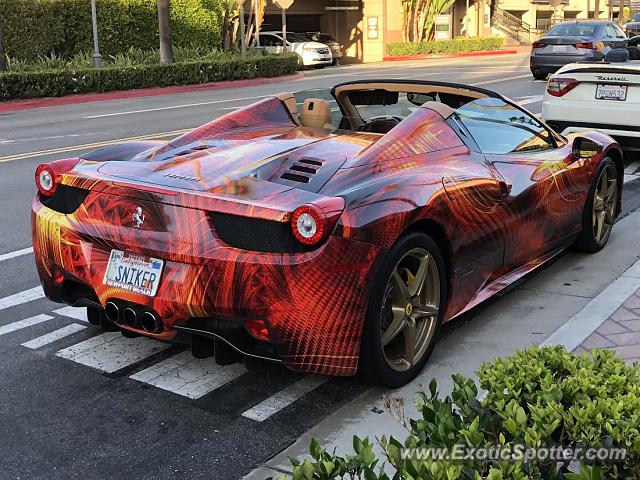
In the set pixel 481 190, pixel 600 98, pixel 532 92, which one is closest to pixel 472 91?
pixel 481 190

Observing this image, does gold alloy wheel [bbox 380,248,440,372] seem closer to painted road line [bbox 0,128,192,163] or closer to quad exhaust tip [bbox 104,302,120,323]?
quad exhaust tip [bbox 104,302,120,323]

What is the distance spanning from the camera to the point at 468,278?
429cm

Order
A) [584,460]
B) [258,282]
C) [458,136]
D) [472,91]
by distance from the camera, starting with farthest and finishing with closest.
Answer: [472,91] → [458,136] → [258,282] → [584,460]

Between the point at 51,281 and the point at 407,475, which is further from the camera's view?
the point at 51,281

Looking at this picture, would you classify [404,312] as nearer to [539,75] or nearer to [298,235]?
[298,235]

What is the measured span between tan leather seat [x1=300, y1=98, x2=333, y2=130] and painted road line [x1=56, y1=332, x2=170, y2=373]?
166 centimetres

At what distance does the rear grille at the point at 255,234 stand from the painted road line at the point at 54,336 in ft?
5.41

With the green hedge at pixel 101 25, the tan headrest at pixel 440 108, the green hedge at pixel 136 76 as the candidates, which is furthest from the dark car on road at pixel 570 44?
the tan headrest at pixel 440 108

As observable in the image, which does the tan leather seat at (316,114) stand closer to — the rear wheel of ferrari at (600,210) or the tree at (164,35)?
the rear wheel of ferrari at (600,210)

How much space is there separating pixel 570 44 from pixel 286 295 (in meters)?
19.8

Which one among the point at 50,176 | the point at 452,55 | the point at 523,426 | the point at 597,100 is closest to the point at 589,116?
the point at 597,100

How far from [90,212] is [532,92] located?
16.3m

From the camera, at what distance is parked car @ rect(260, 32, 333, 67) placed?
112ft

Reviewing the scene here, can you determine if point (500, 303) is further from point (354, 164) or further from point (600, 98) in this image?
point (600, 98)
